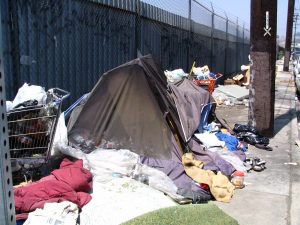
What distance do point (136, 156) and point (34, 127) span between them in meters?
1.36

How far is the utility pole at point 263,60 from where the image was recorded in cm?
788

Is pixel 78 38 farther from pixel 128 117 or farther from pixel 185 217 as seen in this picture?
pixel 185 217

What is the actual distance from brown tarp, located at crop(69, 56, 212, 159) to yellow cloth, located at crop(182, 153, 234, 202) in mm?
277

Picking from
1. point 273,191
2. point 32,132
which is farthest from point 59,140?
point 273,191

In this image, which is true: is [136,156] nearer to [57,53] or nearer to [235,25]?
[57,53]

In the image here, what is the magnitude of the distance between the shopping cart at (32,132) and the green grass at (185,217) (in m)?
1.79

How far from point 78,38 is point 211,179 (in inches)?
128

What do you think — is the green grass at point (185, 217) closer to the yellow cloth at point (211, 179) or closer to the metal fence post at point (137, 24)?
the yellow cloth at point (211, 179)

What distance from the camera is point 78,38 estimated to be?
694cm

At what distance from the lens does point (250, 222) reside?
4.42m

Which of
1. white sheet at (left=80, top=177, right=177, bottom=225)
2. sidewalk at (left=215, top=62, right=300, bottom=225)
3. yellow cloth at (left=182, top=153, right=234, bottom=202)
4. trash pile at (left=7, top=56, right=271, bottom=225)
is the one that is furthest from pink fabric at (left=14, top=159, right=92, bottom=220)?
sidewalk at (left=215, top=62, right=300, bottom=225)

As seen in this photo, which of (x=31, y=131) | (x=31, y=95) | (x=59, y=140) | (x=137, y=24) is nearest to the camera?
(x=31, y=131)

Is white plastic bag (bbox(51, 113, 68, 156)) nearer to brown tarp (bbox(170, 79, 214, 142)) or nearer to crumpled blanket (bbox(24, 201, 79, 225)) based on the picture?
crumpled blanket (bbox(24, 201, 79, 225))

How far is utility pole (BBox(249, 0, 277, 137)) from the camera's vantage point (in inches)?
310
